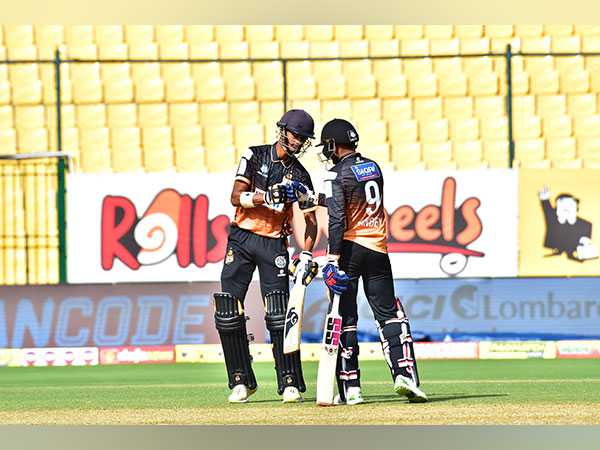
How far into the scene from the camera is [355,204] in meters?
10.2

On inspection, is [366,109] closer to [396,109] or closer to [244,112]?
[396,109]

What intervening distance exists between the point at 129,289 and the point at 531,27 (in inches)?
393

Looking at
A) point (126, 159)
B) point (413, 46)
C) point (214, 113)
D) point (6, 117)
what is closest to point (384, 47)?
point (413, 46)

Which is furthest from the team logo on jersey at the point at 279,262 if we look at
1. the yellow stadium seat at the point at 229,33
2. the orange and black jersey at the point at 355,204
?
the yellow stadium seat at the point at 229,33

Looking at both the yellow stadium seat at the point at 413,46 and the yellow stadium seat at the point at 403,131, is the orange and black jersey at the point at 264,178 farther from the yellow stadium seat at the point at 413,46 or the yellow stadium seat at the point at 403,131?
the yellow stadium seat at the point at 413,46

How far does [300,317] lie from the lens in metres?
10.7

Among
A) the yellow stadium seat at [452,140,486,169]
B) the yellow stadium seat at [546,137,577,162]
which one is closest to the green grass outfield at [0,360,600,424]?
the yellow stadium seat at [452,140,486,169]

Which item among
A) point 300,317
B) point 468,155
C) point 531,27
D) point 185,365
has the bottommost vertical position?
point 185,365

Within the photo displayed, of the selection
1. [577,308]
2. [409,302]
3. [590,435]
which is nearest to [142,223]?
[409,302]

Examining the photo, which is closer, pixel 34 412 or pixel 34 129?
pixel 34 412

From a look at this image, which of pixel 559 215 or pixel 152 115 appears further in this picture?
pixel 152 115

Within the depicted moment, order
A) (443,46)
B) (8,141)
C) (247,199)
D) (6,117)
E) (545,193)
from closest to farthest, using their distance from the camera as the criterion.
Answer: (247,199) → (545,193) → (8,141) → (6,117) → (443,46)

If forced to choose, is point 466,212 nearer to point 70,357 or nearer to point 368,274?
point 70,357

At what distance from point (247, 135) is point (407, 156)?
105 inches
